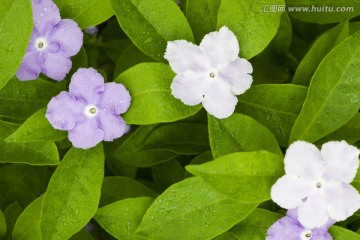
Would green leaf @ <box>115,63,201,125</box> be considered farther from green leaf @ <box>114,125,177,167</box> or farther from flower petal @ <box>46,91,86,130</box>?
green leaf @ <box>114,125,177,167</box>

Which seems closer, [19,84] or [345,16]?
[19,84]

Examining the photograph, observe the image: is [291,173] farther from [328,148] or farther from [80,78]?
[80,78]

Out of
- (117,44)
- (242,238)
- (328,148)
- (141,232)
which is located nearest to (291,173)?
(328,148)

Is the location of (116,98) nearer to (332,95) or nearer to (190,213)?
(190,213)

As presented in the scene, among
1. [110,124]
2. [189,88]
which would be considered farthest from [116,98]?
[189,88]

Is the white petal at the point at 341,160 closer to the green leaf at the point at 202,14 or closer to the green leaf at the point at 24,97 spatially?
the green leaf at the point at 202,14
